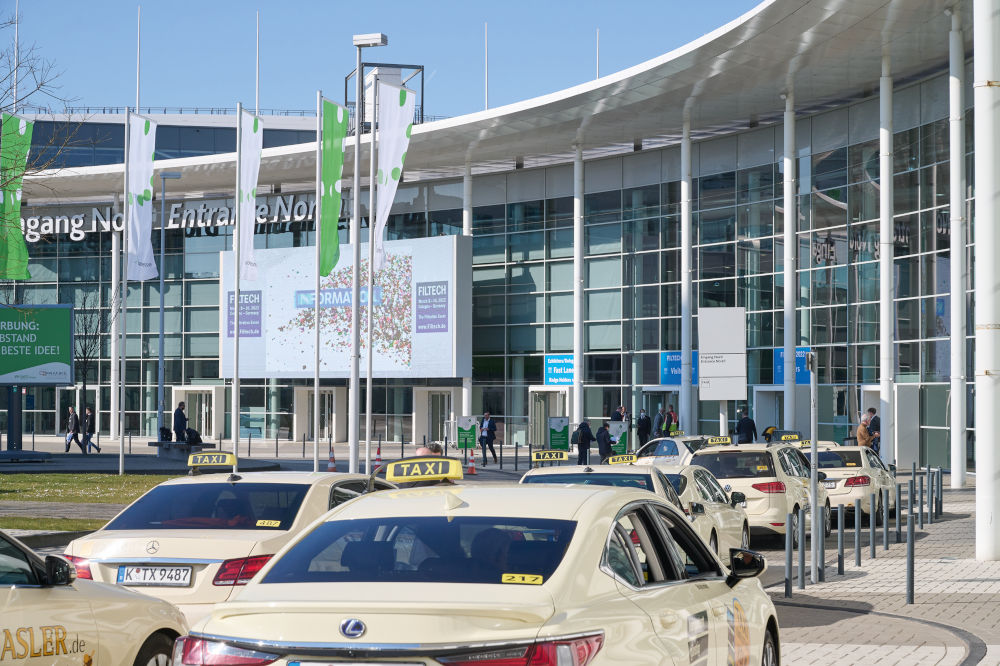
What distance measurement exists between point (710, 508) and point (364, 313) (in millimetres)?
38013

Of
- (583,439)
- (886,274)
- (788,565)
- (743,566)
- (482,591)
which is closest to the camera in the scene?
(482,591)

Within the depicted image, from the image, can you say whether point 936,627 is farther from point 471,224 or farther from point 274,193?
point 274,193

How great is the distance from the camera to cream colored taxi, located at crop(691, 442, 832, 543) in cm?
1838

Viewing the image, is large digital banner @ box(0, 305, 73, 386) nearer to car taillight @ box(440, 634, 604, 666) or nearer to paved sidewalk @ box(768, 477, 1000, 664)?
paved sidewalk @ box(768, 477, 1000, 664)

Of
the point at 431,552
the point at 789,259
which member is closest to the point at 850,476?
the point at 431,552

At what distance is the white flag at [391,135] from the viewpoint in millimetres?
31516

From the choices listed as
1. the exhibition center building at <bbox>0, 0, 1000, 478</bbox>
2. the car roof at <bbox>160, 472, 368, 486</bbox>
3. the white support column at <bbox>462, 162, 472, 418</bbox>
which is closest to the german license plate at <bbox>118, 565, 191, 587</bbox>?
the car roof at <bbox>160, 472, 368, 486</bbox>

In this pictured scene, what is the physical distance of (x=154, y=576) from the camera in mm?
8477

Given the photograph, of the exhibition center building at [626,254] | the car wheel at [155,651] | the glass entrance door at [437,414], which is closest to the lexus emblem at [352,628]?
the car wheel at [155,651]

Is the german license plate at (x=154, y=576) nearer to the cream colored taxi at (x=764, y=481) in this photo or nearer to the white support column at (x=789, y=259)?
the cream colored taxi at (x=764, y=481)

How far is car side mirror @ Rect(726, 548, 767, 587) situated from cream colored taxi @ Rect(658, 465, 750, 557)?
7.55m

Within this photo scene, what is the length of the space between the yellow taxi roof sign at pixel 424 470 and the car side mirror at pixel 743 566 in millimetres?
4946

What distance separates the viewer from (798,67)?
123 feet

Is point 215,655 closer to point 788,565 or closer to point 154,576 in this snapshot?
point 154,576
